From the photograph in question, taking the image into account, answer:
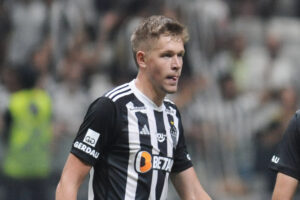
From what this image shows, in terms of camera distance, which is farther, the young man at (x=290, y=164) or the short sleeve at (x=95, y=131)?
the young man at (x=290, y=164)

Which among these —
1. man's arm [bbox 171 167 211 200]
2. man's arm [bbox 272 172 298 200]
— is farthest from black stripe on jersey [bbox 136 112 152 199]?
man's arm [bbox 272 172 298 200]

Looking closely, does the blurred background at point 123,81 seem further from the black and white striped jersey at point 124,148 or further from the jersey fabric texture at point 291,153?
the black and white striped jersey at point 124,148

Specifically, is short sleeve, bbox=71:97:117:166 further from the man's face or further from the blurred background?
the blurred background

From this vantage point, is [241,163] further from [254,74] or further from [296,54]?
[296,54]

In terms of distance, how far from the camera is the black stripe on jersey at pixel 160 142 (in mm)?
4633

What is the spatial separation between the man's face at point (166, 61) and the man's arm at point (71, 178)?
0.71 metres

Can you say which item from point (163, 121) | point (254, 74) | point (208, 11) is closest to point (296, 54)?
point (254, 74)

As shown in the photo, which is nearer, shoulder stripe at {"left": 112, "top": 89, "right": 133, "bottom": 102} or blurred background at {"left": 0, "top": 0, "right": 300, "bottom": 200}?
shoulder stripe at {"left": 112, "top": 89, "right": 133, "bottom": 102}

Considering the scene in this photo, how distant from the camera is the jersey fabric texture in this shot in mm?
4859

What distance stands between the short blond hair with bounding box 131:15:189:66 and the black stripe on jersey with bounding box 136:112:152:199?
1.47ft

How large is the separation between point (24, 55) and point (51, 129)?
4.13 ft

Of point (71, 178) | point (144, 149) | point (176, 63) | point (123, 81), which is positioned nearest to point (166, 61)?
point (176, 63)

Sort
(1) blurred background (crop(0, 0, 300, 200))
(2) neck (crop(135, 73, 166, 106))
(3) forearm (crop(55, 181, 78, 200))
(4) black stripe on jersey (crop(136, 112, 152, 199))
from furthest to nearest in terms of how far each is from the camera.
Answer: (1) blurred background (crop(0, 0, 300, 200)) → (2) neck (crop(135, 73, 166, 106)) → (4) black stripe on jersey (crop(136, 112, 152, 199)) → (3) forearm (crop(55, 181, 78, 200))

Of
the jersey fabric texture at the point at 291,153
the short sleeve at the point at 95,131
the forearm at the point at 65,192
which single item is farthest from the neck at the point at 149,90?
the jersey fabric texture at the point at 291,153
